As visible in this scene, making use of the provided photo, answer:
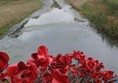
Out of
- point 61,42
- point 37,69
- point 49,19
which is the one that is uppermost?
point 37,69

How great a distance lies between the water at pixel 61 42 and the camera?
1788 cm

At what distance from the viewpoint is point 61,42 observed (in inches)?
826

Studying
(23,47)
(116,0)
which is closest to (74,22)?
(116,0)

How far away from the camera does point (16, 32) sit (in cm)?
2562

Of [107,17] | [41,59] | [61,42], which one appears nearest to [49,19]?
[107,17]

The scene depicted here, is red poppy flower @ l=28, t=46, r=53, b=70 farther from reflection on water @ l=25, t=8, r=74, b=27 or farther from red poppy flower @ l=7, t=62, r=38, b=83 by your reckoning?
reflection on water @ l=25, t=8, r=74, b=27

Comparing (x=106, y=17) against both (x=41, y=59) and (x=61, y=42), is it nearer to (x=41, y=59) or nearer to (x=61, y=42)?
(x=61, y=42)

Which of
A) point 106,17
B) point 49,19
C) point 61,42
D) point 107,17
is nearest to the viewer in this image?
point 61,42

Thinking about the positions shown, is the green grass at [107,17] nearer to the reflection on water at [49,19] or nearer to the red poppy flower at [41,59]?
the reflection on water at [49,19]

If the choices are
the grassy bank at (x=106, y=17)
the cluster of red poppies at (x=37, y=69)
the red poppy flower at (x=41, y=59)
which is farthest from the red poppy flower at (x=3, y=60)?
the grassy bank at (x=106, y=17)

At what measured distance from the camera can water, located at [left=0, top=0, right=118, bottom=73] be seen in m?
17.9

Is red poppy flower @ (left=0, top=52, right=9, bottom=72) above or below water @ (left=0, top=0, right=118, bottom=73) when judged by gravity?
above

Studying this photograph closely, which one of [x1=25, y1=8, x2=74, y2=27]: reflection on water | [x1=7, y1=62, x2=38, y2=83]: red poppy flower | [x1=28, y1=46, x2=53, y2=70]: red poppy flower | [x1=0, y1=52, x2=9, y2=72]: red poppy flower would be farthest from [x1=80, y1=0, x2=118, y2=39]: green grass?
[x1=0, y1=52, x2=9, y2=72]: red poppy flower

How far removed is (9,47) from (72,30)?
21.0ft
